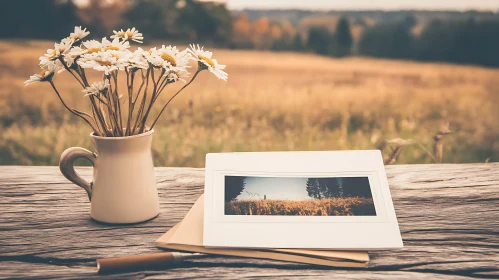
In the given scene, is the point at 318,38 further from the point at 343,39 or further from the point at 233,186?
the point at 233,186

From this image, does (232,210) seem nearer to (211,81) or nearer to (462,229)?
(462,229)

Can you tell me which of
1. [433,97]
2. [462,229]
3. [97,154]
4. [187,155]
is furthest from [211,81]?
[462,229]

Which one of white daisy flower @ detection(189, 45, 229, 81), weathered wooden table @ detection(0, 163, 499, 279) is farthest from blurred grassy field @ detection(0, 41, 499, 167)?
white daisy flower @ detection(189, 45, 229, 81)

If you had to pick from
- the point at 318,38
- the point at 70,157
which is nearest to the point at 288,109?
the point at 318,38

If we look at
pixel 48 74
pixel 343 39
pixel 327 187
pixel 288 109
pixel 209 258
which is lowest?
pixel 209 258

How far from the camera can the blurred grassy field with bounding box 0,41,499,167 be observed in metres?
1.44

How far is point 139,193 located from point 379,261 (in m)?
0.34

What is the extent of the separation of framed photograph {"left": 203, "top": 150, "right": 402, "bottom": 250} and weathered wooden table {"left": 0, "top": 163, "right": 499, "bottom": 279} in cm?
3

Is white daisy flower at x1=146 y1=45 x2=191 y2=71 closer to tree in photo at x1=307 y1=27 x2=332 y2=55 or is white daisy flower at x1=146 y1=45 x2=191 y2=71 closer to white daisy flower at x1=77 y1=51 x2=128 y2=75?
white daisy flower at x1=77 y1=51 x2=128 y2=75

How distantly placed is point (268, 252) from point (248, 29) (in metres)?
1.06

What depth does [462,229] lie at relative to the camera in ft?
2.17

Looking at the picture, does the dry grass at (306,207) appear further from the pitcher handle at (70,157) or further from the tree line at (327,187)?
the pitcher handle at (70,157)


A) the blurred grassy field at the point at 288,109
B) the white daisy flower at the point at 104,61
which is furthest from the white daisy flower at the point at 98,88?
the blurred grassy field at the point at 288,109

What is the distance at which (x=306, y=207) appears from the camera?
647mm
